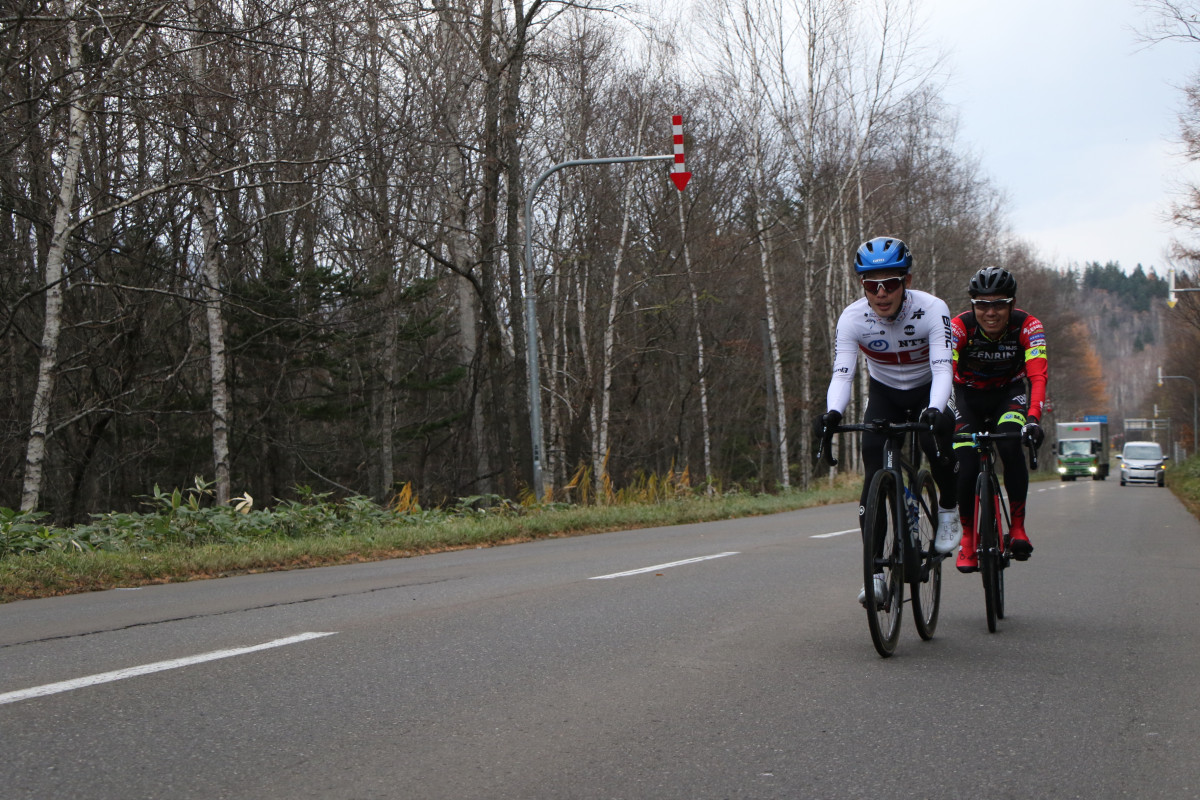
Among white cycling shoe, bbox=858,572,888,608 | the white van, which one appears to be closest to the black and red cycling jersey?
white cycling shoe, bbox=858,572,888,608

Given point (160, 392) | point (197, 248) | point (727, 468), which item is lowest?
point (727, 468)

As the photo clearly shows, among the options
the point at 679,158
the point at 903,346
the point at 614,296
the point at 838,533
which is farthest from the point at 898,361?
the point at 614,296

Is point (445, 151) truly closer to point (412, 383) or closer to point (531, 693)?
point (412, 383)

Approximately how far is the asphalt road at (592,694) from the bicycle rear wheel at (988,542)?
209mm

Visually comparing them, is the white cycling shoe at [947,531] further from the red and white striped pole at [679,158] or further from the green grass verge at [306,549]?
the red and white striped pole at [679,158]

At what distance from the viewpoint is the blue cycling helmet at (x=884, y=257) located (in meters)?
5.74

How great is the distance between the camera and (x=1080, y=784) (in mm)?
3590

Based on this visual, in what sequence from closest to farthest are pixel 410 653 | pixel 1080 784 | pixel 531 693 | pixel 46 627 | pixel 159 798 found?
pixel 159 798
pixel 1080 784
pixel 531 693
pixel 410 653
pixel 46 627

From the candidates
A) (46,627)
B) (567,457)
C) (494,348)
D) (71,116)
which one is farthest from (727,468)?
(46,627)

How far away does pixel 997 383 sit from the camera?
6844 mm

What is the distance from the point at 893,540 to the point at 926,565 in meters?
0.48

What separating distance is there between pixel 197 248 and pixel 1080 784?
21513 mm

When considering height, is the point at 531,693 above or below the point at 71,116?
below

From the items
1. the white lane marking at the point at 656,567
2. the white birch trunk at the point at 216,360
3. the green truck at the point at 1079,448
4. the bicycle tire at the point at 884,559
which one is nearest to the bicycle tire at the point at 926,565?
the bicycle tire at the point at 884,559
